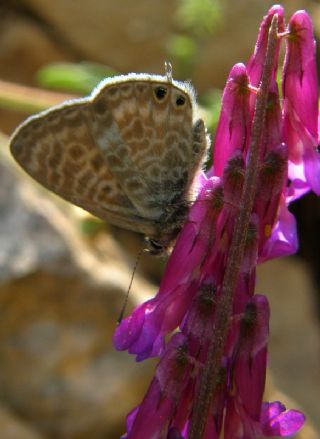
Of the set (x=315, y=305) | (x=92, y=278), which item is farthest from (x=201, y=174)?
(x=315, y=305)

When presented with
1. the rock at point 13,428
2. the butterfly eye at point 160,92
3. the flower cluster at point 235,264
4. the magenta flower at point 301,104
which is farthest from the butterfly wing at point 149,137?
the rock at point 13,428

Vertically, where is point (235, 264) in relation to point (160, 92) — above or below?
below

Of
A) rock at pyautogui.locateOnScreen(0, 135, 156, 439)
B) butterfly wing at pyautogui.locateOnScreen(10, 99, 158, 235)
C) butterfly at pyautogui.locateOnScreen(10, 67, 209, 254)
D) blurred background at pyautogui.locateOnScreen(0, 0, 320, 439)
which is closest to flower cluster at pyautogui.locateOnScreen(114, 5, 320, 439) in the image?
butterfly at pyautogui.locateOnScreen(10, 67, 209, 254)

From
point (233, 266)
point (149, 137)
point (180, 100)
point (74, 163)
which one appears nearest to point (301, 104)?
point (180, 100)

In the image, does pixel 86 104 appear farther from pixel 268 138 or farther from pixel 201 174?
pixel 268 138

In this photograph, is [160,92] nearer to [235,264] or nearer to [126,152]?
[126,152]

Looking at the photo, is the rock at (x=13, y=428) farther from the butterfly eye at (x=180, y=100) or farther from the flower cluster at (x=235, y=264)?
the butterfly eye at (x=180, y=100)
